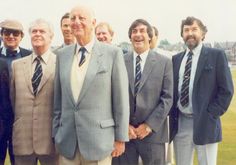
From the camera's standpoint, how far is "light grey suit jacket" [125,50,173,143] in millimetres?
4219

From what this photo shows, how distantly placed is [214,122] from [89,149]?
156 cm

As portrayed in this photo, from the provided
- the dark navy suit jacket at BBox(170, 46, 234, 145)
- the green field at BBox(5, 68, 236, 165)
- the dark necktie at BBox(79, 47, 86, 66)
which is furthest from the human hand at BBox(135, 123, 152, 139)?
the green field at BBox(5, 68, 236, 165)

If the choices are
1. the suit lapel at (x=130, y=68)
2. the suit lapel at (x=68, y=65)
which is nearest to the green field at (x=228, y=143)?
the suit lapel at (x=130, y=68)

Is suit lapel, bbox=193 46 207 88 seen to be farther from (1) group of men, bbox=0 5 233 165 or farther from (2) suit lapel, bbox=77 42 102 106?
(2) suit lapel, bbox=77 42 102 106

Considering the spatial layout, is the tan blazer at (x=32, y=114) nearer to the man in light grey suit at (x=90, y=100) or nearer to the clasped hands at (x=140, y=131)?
the man in light grey suit at (x=90, y=100)

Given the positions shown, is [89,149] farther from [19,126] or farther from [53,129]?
[19,126]

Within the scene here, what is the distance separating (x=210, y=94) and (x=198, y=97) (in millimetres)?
138

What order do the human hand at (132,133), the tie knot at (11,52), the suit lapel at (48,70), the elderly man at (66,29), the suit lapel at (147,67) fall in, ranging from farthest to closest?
1. the elderly man at (66,29)
2. the tie knot at (11,52)
3. the suit lapel at (147,67)
4. the human hand at (132,133)
5. the suit lapel at (48,70)

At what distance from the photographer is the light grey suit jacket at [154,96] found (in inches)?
166

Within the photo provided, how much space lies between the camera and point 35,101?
4.05 m

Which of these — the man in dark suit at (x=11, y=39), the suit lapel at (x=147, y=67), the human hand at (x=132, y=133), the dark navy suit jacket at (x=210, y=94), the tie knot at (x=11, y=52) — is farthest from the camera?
the tie knot at (x=11, y=52)

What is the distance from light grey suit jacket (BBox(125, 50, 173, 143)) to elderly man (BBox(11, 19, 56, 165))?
2.86ft

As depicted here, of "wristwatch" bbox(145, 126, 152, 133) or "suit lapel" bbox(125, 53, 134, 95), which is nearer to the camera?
"wristwatch" bbox(145, 126, 152, 133)

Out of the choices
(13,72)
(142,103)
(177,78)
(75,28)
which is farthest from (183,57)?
(13,72)
